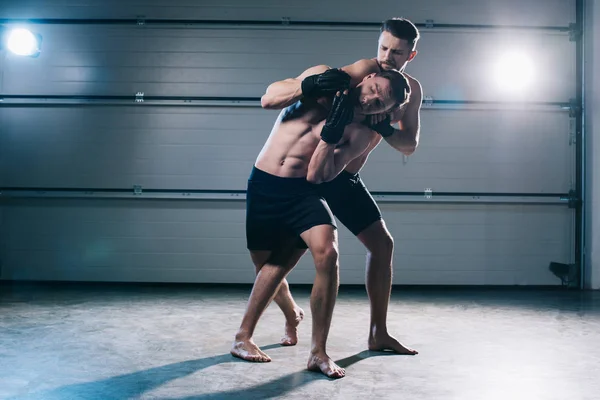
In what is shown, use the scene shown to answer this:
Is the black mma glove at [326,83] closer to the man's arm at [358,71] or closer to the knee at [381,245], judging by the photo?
the man's arm at [358,71]

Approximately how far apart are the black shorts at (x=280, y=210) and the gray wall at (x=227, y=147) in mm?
3388

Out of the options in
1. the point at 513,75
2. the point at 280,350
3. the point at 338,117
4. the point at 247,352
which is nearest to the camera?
the point at 338,117

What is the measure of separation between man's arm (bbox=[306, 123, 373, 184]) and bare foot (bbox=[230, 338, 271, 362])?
101 cm

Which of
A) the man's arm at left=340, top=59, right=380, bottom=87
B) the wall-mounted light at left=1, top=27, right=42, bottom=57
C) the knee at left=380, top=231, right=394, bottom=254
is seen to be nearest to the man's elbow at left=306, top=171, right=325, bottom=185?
the man's arm at left=340, top=59, right=380, bottom=87

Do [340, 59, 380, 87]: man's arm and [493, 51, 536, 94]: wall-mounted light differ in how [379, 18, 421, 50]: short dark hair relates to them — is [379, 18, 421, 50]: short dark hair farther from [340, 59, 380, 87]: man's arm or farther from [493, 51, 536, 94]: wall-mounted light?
[493, 51, 536, 94]: wall-mounted light

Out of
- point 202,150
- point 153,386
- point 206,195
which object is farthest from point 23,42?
point 153,386

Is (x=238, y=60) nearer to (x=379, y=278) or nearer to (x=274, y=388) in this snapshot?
(x=379, y=278)

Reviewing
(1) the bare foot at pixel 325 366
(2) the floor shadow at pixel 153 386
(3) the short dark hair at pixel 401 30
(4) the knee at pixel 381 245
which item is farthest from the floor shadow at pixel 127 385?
(3) the short dark hair at pixel 401 30

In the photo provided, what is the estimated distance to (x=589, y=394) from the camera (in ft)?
9.07

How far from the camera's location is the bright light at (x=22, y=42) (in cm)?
664

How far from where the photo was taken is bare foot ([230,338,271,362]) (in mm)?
3305

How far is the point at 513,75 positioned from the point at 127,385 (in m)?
5.57

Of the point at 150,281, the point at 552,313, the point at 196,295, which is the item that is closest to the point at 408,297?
the point at 552,313

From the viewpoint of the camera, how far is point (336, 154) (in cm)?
325
